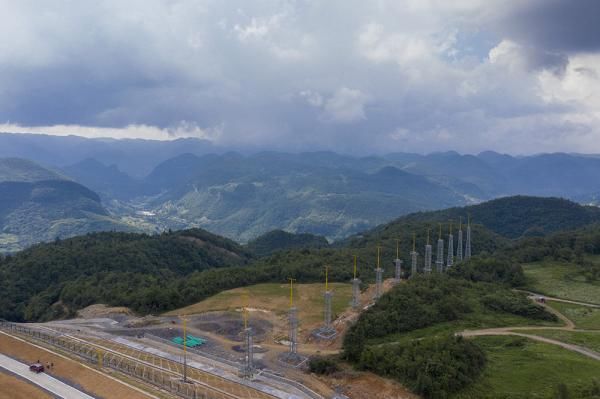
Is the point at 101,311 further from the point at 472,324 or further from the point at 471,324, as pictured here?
the point at 472,324

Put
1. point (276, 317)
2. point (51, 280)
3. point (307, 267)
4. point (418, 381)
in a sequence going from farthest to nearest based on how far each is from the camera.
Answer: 1. point (51, 280)
2. point (307, 267)
3. point (276, 317)
4. point (418, 381)

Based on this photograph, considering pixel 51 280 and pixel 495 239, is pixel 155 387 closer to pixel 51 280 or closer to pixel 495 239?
pixel 51 280

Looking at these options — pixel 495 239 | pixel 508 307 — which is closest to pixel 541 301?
pixel 508 307

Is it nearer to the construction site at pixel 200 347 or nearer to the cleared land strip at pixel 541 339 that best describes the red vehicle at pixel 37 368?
the construction site at pixel 200 347

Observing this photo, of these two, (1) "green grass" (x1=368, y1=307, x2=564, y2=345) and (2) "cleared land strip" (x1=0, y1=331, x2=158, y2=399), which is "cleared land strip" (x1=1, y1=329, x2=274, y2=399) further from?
(1) "green grass" (x1=368, y1=307, x2=564, y2=345)

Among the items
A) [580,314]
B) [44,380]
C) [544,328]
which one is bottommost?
[44,380]

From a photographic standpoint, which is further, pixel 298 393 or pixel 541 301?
pixel 541 301

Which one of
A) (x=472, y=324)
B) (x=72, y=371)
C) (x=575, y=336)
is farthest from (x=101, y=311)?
(x=575, y=336)
